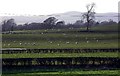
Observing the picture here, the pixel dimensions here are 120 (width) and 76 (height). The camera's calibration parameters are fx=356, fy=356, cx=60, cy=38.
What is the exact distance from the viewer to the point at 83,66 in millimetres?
36438

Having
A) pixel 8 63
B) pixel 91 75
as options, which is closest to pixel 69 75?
pixel 91 75

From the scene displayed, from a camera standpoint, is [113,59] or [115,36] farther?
[115,36]

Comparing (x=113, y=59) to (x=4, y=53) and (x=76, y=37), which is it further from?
(x=76, y=37)

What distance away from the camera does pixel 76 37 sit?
71.4 m

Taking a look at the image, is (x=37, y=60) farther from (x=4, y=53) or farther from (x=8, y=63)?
(x=4, y=53)

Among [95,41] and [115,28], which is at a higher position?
[115,28]

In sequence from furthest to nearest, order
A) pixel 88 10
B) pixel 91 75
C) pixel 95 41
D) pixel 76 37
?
pixel 88 10 < pixel 76 37 < pixel 95 41 < pixel 91 75

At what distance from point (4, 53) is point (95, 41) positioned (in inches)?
965

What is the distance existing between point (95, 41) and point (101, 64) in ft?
97.5

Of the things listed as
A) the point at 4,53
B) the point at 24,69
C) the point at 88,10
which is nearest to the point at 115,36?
the point at 4,53

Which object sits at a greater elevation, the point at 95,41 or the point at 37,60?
the point at 37,60

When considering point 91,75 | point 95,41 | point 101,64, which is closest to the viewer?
point 91,75

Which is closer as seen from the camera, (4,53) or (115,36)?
(4,53)

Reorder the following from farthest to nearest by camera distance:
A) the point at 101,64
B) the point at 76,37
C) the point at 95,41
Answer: the point at 76,37 < the point at 95,41 < the point at 101,64
